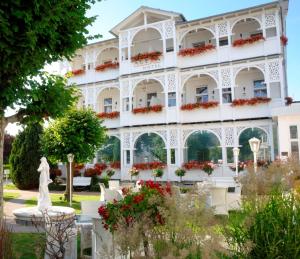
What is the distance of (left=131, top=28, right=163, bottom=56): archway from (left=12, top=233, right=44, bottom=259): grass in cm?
1917

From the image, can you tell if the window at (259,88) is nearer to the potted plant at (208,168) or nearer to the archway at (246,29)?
the archway at (246,29)

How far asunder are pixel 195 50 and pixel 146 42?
513 cm

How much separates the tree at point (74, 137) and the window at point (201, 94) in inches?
353

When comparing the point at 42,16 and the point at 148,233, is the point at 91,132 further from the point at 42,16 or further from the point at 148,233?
the point at 148,233

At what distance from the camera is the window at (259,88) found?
21.8 metres

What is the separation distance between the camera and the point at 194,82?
23938mm

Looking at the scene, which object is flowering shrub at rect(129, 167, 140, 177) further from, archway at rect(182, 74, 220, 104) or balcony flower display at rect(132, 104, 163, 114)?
archway at rect(182, 74, 220, 104)

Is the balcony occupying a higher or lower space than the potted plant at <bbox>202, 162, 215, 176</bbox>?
higher

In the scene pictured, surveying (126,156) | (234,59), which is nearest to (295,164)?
(234,59)

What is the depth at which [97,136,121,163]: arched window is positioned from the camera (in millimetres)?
26344

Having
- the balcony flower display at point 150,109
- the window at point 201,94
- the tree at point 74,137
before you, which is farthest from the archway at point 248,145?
the tree at point 74,137

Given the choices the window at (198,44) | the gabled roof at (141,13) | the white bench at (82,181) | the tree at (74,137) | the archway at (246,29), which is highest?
the gabled roof at (141,13)

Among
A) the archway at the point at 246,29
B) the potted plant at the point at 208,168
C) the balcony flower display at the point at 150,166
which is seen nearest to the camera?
the potted plant at the point at 208,168

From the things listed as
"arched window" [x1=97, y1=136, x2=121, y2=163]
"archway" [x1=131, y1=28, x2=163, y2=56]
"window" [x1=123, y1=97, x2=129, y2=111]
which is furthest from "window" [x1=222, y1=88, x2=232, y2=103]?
"arched window" [x1=97, y1=136, x2=121, y2=163]
